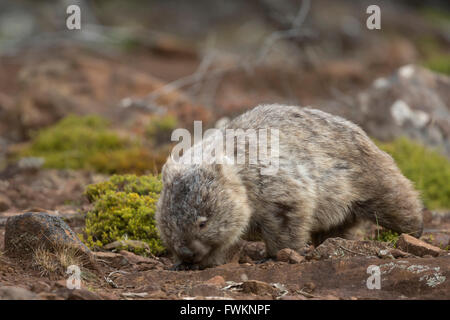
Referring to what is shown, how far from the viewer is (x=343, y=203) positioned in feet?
19.5

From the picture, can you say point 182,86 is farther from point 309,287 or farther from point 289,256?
point 309,287

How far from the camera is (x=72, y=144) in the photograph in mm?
11336

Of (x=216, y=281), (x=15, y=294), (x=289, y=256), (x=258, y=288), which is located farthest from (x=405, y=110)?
(x=15, y=294)

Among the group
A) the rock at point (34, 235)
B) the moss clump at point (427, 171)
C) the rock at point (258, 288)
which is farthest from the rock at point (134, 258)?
the moss clump at point (427, 171)

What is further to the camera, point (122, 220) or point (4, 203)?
point (4, 203)

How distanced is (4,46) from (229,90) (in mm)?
7888

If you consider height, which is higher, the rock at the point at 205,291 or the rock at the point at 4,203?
the rock at the point at 4,203

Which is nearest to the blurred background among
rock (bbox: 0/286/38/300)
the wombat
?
the wombat

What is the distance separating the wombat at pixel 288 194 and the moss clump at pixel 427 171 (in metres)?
2.83

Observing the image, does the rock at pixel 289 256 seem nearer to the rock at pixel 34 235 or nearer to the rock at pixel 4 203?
the rock at pixel 34 235

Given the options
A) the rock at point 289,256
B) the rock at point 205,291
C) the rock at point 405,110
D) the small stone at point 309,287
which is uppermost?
the rock at point 405,110

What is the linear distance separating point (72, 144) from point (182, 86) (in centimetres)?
541

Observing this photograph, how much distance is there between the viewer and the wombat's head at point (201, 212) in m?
5.08

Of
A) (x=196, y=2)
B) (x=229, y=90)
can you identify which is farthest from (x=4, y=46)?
(x=196, y=2)
